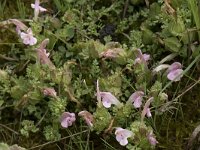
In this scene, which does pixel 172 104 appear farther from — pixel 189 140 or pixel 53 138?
pixel 53 138

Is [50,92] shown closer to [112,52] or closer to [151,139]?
[112,52]

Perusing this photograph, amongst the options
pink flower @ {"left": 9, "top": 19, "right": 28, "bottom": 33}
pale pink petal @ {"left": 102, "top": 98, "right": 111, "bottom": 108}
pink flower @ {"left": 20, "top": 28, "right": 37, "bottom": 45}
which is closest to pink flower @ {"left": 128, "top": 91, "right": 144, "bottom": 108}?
pale pink petal @ {"left": 102, "top": 98, "right": 111, "bottom": 108}

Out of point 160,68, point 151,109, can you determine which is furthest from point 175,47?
point 151,109

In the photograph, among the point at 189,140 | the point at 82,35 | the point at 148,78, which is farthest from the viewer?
the point at 82,35

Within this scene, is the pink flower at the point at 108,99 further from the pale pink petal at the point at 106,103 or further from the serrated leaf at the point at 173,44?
the serrated leaf at the point at 173,44

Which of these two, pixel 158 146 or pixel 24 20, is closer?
pixel 158 146

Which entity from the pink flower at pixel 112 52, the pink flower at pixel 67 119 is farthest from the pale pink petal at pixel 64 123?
the pink flower at pixel 112 52

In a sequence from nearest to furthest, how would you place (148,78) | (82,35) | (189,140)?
(189,140)
(148,78)
(82,35)
